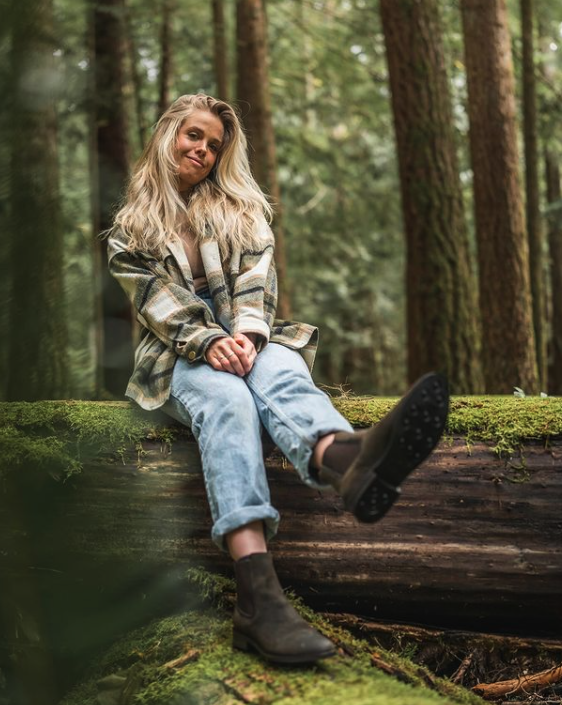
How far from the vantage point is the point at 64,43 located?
120 centimetres

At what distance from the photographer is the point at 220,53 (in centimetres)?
968

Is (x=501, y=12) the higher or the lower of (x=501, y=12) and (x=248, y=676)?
the higher

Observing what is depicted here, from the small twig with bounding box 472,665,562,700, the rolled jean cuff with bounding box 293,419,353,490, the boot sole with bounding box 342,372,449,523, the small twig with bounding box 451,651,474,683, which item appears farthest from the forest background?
the small twig with bounding box 472,665,562,700

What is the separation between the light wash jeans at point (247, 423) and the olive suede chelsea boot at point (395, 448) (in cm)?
27

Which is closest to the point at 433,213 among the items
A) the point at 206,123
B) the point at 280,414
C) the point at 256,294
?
the point at 206,123

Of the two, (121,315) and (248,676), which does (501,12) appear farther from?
(248,676)

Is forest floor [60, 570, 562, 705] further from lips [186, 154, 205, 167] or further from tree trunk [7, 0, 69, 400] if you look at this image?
lips [186, 154, 205, 167]

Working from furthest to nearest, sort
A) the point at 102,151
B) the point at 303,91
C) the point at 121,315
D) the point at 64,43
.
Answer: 1. the point at 303,91
2. the point at 102,151
3. the point at 121,315
4. the point at 64,43

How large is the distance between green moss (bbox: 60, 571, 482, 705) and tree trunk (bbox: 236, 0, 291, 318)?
18.2 ft

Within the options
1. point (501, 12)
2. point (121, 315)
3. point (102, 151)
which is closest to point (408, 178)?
point (501, 12)

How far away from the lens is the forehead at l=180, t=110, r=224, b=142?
135 inches

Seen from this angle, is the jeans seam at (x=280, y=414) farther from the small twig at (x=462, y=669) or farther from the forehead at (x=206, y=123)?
the forehead at (x=206, y=123)

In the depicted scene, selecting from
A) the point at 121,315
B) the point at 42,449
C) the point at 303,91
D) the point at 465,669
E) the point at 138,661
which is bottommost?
the point at 465,669

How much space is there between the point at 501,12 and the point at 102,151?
192 inches
